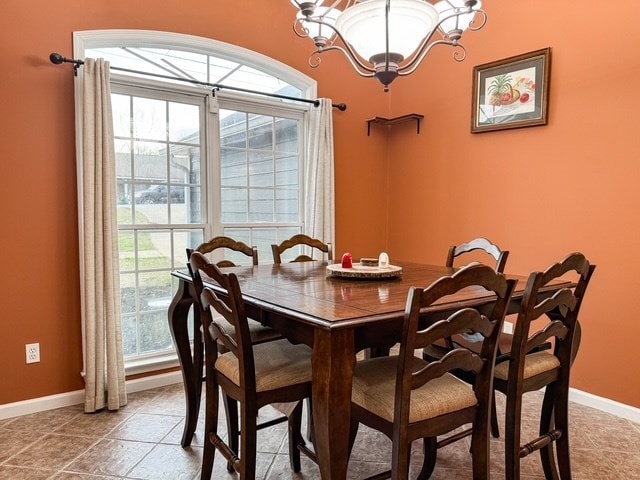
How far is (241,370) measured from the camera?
1.60 meters

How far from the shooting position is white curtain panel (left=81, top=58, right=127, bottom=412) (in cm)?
257

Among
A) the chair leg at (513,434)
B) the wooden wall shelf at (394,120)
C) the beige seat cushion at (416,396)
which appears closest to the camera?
the beige seat cushion at (416,396)

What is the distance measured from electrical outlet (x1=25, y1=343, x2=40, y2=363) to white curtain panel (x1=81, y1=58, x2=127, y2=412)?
29 centimetres

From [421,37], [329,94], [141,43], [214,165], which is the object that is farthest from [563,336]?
[141,43]

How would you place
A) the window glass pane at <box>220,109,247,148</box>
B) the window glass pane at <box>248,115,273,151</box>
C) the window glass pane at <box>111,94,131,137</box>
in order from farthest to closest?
the window glass pane at <box>248,115,273,151</box>, the window glass pane at <box>220,109,247,148</box>, the window glass pane at <box>111,94,131,137</box>

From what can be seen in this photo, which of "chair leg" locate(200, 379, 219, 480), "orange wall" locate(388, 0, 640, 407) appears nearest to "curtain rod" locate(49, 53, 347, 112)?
"orange wall" locate(388, 0, 640, 407)

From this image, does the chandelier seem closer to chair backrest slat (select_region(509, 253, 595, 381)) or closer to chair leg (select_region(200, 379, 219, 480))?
chair backrest slat (select_region(509, 253, 595, 381))

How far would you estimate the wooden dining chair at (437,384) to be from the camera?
1357 mm

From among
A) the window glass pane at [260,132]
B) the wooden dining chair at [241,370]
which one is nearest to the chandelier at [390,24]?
the wooden dining chair at [241,370]

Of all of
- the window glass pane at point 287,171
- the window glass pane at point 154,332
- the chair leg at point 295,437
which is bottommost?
the chair leg at point 295,437

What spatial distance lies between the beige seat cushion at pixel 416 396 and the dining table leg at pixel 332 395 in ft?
0.52

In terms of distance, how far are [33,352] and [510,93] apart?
3.47 meters

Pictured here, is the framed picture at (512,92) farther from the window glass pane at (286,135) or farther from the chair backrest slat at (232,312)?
the chair backrest slat at (232,312)

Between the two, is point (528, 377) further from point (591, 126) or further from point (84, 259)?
point (84, 259)
